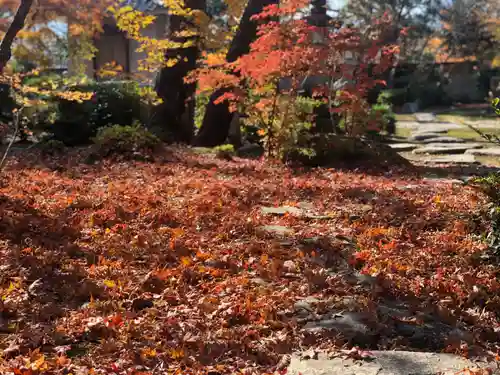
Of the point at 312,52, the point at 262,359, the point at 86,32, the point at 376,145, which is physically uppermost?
the point at 86,32

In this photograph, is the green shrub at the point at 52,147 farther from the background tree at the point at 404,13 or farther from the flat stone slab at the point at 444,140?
the background tree at the point at 404,13

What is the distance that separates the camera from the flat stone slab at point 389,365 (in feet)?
9.57

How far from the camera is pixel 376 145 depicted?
9984 millimetres

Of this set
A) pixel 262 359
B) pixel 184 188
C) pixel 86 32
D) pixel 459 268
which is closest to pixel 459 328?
pixel 459 268

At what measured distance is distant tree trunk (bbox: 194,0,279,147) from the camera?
11867mm

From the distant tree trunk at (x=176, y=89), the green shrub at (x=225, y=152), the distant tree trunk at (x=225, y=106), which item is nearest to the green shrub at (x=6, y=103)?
the distant tree trunk at (x=176, y=89)

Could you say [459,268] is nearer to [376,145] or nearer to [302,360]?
[302,360]

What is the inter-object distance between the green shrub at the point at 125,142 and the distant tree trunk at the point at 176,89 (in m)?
2.53

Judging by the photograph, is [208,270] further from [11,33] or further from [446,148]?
[446,148]

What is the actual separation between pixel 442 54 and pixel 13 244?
1652 inches

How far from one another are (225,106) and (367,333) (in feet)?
31.4

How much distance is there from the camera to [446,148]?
12.1m

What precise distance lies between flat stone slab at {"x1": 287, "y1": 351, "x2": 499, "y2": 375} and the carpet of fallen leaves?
15cm

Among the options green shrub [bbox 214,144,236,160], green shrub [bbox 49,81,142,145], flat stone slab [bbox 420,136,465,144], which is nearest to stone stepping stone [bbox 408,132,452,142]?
flat stone slab [bbox 420,136,465,144]
